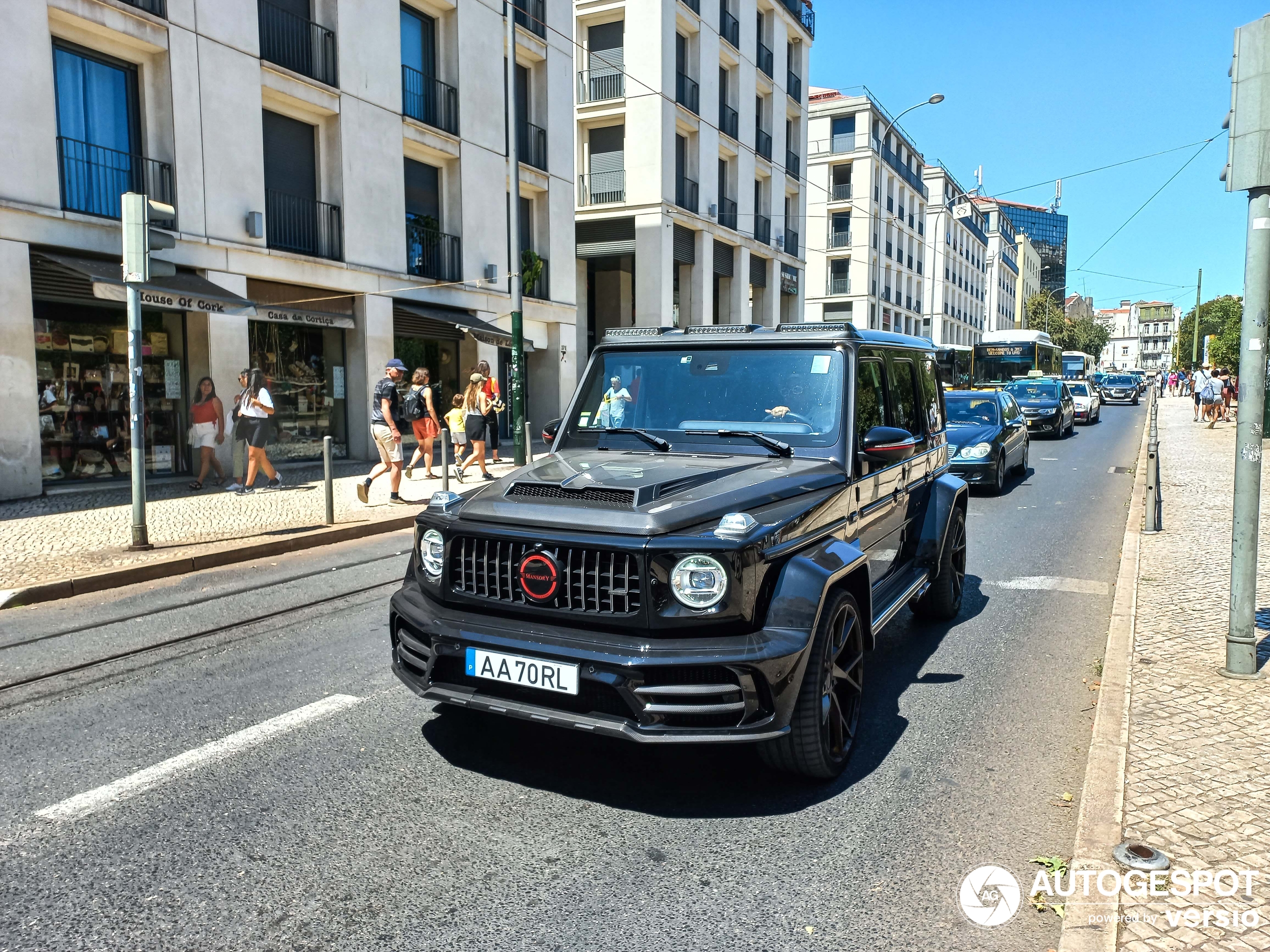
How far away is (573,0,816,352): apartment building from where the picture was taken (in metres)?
27.7

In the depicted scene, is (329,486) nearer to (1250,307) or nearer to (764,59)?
(1250,307)

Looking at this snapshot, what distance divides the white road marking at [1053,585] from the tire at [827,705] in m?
4.25

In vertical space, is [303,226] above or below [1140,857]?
Result: above

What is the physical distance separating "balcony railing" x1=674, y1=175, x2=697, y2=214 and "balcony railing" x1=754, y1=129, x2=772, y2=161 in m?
5.57

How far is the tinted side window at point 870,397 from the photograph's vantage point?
4.72 m

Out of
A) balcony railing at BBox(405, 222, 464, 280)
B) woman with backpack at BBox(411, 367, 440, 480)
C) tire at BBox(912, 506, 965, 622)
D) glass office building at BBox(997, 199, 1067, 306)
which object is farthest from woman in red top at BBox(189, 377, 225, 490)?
glass office building at BBox(997, 199, 1067, 306)

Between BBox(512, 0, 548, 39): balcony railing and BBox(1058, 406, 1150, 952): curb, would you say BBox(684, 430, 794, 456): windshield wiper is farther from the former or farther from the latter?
BBox(512, 0, 548, 39): balcony railing

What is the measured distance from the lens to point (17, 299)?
12312 millimetres

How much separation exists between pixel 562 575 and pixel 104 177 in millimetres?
13712

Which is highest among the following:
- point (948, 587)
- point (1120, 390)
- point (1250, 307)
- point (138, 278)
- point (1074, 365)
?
point (1074, 365)

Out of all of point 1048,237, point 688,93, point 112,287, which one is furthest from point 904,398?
point 1048,237

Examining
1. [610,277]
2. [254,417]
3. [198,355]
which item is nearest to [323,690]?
[254,417]

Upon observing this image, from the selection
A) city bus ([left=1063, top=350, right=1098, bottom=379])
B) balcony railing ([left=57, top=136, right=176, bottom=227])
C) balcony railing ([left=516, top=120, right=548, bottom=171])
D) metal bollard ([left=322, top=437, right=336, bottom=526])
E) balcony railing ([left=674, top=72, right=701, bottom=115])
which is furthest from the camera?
city bus ([left=1063, top=350, right=1098, bottom=379])

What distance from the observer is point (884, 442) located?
15.1 feet
